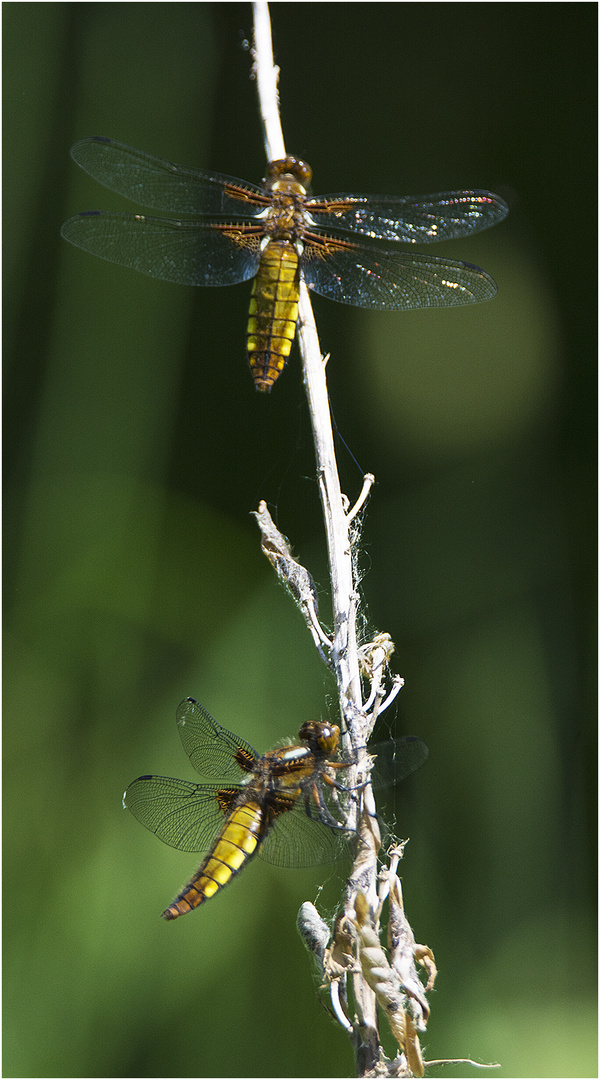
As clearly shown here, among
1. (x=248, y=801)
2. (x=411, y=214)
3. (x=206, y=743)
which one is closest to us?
(x=248, y=801)

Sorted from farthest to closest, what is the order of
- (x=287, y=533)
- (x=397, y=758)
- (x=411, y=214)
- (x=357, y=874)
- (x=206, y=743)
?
(x=287, y=533)
(x=411, y=214)
(x=206, y=743)
(x=397, y=758)
(x=357, y=874)

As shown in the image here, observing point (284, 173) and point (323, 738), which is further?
point (284, 173)

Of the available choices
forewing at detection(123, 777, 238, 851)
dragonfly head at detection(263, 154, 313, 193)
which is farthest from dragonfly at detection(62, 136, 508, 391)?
forewing at detection(123, 777, 238, 851)

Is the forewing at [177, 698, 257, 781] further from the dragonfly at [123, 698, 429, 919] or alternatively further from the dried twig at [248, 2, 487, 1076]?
the dried twig at [248, 2, 487, 1076]

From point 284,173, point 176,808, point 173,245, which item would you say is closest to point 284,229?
point 284,173

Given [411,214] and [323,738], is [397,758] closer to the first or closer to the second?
[323,738]

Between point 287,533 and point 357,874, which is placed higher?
point 287,533

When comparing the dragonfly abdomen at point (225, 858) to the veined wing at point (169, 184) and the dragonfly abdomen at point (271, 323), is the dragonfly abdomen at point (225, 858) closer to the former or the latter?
the dragonfly abdomen at point (271, 323)
